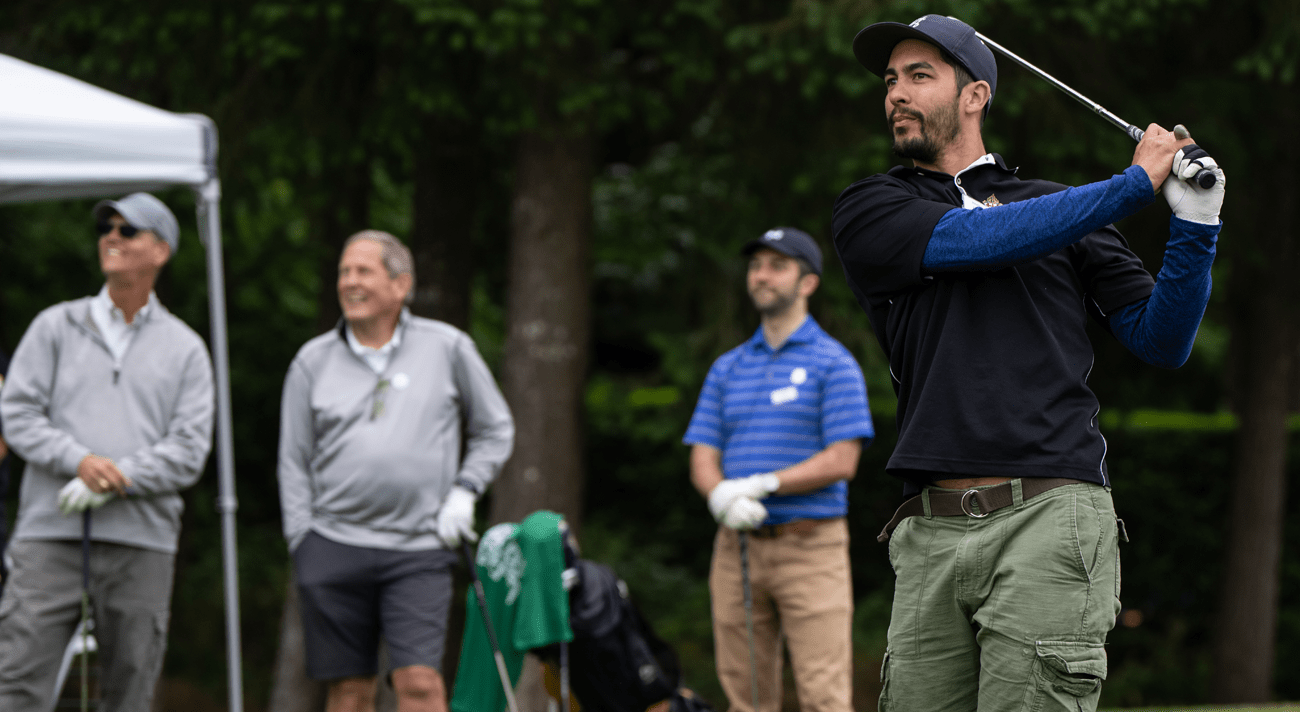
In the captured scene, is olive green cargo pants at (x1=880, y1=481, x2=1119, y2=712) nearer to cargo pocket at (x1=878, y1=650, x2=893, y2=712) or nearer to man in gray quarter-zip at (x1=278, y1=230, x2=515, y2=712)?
cargo pocket at (x1=878, y1=650, x2=893, y2=712)

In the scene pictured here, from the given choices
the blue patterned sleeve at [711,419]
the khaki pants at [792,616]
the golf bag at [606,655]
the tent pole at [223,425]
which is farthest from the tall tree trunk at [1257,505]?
the tent pole at [223,425]

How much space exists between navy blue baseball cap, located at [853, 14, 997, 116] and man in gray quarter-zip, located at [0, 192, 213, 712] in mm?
2809

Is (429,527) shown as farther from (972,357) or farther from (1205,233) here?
(1205,233)

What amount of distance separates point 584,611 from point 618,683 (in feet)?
1.02


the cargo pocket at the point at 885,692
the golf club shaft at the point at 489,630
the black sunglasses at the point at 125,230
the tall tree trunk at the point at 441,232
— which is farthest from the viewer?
the tall tree trunk at the point at 441,232

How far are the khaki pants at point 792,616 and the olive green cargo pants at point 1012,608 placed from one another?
215 cm

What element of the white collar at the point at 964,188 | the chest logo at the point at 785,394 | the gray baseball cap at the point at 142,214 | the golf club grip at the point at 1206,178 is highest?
the gray baseball cap at the point at 142,214

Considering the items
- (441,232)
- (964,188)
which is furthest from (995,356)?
(441,232)

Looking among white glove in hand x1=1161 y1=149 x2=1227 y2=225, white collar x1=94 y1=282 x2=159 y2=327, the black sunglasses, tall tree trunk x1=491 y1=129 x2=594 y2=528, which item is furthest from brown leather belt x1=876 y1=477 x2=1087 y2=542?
tall tree trunk x1=491 y1=129 x2=594 y2=528

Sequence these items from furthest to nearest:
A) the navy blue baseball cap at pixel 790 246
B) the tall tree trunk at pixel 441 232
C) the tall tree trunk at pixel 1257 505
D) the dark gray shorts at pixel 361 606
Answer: the tall tree trunk at pixel 1257 505 < the tall tree trunk at pixel 441 232 < the navy blue baseball cap at pixel 790 246 < the dark gray shorts at pixel 361 606

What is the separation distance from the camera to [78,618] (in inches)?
170

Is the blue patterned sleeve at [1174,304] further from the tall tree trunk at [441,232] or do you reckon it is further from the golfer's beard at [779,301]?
the tall tree trunk at [441,232]

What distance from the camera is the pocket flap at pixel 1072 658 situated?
2354mm

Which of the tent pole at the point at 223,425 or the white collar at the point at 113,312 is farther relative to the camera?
the white collar at the point at 113,312
